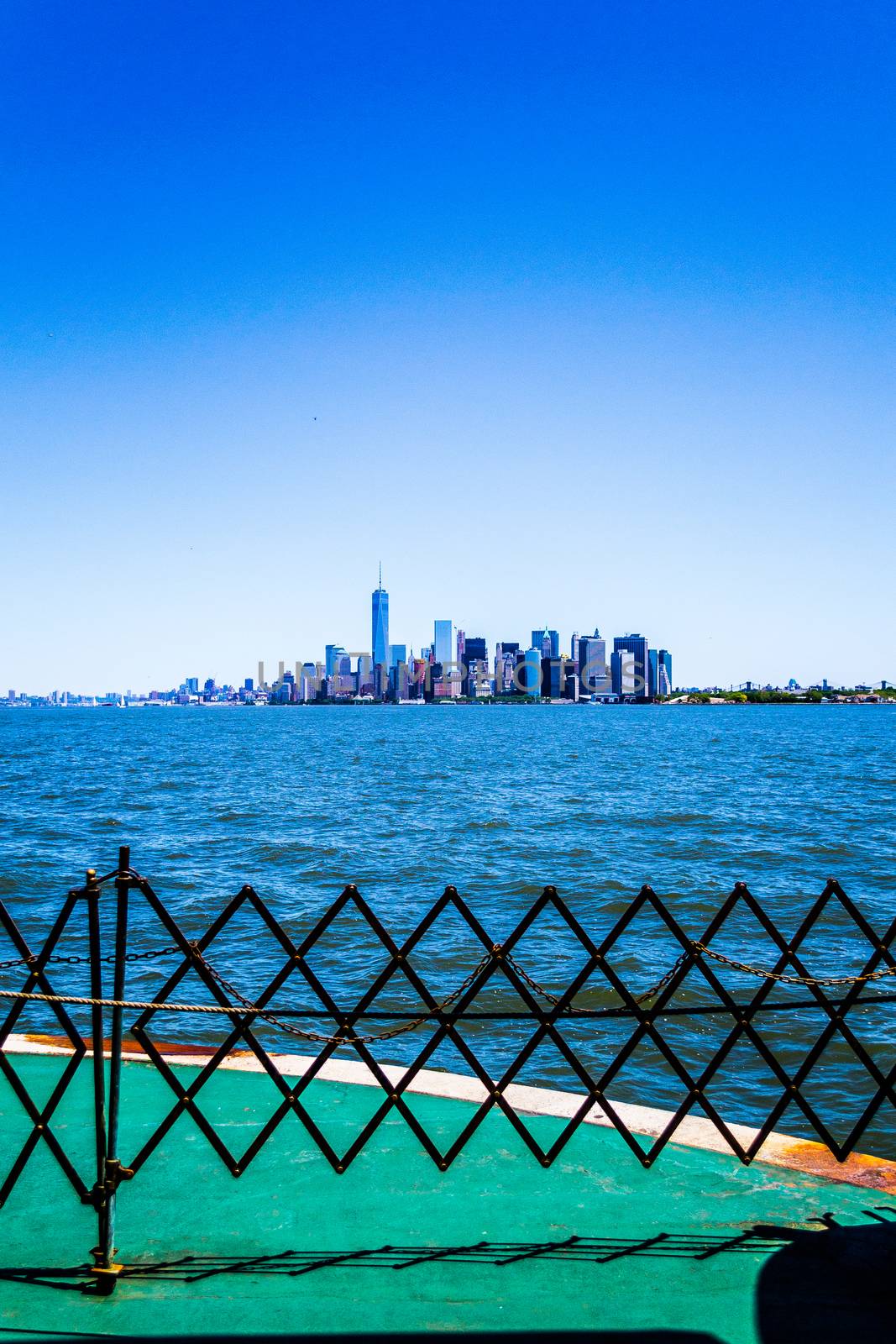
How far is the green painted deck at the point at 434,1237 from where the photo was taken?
5.02 metres

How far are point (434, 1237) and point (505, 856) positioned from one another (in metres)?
23.1

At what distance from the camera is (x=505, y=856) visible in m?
28.8

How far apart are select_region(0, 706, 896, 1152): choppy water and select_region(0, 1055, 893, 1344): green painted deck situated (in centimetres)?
455

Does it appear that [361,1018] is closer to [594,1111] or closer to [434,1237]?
[434,1237]

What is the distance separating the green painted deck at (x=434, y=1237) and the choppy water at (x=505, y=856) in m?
4.55

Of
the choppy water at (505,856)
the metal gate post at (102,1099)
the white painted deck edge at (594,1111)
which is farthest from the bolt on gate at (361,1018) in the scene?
the choppy water at (505,856)

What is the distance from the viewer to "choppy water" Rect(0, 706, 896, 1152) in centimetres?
1337

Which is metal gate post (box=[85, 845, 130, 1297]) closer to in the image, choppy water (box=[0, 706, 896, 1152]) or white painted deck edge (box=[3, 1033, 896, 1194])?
white painted deck edge (box=[3, 1033, 896, 1194])

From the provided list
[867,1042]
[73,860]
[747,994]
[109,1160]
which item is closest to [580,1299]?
[109,1160]

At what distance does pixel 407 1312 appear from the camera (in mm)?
5023

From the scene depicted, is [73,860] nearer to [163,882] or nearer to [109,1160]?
[163,882]

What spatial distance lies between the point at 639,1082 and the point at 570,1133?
5.43 metres

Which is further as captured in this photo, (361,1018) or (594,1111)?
(594,1111)

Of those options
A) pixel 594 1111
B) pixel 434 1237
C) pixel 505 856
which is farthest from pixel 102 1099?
pixel 505 856
